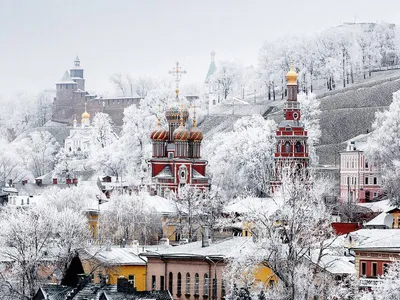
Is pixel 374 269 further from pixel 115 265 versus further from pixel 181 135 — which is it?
pixel 181 135

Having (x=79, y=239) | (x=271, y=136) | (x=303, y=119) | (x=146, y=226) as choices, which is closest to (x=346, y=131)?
(x=303, y=119)

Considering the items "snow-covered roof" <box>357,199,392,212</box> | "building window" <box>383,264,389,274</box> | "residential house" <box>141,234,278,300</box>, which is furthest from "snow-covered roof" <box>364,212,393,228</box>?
"snow-covered roof" <box>357,199,392,212</box>

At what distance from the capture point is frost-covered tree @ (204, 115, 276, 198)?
139 meters

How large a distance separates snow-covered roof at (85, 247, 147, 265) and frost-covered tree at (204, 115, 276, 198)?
55344mm

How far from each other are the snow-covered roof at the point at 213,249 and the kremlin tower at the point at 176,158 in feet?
174

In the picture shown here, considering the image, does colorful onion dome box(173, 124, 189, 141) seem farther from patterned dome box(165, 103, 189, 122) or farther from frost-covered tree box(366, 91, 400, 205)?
frost-covered tree box(366, 91, 400, 205)

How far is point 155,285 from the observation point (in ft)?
248

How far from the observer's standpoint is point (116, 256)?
256 ft

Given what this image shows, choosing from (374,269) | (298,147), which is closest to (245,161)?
(298,147)

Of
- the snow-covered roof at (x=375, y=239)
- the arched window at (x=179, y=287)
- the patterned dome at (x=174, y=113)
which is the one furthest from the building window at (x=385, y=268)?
the patterned dome at (x=174, y=113)

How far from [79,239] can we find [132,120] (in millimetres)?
92827

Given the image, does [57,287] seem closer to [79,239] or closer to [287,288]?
[287,288]

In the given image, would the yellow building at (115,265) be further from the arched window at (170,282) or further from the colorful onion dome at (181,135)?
the colorful onion dome at (181,135)

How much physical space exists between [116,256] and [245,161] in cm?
6382
